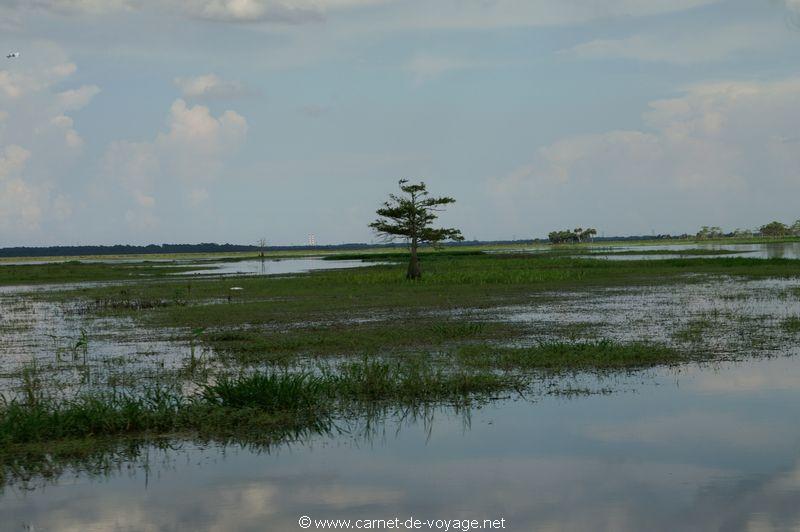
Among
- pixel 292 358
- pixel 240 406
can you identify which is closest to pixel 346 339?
pixel 292 358

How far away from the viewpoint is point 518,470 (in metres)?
9.39

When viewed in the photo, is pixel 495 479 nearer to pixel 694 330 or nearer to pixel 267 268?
pixel 694 330

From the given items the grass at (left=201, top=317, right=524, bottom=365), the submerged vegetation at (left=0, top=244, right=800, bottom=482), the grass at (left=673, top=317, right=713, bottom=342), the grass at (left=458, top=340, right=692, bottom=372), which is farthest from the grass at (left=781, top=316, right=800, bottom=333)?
the grass at (left=201, top=317, right=524, bottom=365)

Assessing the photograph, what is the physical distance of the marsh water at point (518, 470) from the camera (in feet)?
26.3

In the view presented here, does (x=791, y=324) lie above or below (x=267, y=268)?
below

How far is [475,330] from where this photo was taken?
69.3 feet

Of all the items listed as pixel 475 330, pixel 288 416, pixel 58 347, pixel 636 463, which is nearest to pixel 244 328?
pixel 58 347

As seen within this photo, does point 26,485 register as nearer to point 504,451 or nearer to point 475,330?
point 504,451

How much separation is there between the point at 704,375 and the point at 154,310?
22.2 m

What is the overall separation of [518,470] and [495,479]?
0.46 m

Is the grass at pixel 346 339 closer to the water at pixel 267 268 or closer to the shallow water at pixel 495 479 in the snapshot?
the shallow water at pixel 495 479

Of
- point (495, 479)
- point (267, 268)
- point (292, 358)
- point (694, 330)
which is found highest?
point (267, 268)

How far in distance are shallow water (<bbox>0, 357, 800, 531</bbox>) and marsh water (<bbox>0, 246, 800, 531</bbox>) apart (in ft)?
0.07

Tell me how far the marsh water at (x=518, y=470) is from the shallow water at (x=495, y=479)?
0.07 ft
